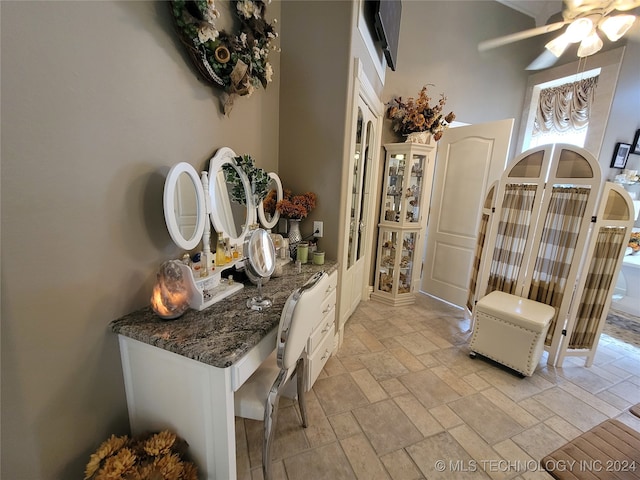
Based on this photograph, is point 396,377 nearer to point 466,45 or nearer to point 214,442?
point 214,442

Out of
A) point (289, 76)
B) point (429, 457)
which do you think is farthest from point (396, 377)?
point (289, 76)

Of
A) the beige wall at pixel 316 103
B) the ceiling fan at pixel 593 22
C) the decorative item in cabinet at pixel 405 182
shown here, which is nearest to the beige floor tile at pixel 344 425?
the beige wall at pixel 316 103

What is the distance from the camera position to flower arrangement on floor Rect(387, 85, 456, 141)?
9.84 ft

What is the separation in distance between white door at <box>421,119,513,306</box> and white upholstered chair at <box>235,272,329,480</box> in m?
2.60

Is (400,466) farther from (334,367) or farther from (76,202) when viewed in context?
(76,202)

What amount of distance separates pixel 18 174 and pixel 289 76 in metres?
1.76

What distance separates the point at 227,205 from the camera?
1.63 meters

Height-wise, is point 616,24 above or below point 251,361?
above

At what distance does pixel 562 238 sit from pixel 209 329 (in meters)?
2.71

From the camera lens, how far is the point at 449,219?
11.0 ft

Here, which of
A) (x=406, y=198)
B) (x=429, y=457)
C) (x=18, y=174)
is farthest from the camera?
(x=406, y=198)

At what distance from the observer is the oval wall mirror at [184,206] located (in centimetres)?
117

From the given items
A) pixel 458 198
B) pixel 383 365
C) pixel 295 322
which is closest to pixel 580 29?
pixel 458 198

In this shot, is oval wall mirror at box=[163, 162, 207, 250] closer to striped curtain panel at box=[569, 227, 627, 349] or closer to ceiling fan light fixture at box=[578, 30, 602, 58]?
striped curtain panel at box=[569, 227, 627, 349]
